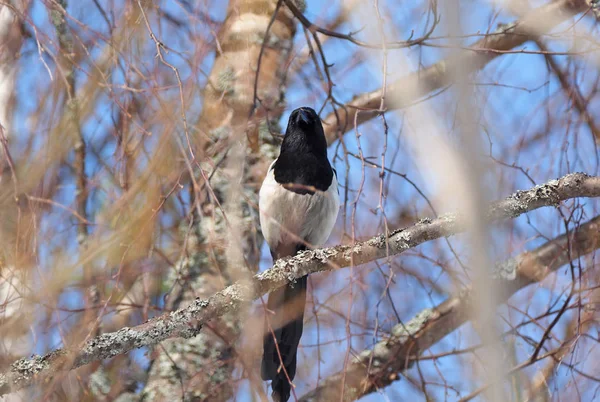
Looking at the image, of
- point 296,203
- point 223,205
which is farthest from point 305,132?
point 223,205

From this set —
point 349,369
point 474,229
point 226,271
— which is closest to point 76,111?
point 226,271

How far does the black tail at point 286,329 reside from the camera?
8.56 ft

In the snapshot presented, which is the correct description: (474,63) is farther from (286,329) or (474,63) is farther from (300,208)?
(286,329)

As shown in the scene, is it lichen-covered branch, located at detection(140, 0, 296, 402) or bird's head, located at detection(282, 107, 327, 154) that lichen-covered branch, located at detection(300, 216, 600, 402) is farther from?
bird's head, located at detection(282, 107, 327, 154)

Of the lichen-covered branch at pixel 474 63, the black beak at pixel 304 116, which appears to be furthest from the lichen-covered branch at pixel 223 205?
the lichen-covered branch at pixel 474 63

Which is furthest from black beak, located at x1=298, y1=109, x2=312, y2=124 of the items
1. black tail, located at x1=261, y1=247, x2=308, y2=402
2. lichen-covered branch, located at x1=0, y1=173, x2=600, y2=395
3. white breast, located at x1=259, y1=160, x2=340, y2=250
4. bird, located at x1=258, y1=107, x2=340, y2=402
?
lichen-covered branch, located at x1=0, y1=173, x2=600, y2=395

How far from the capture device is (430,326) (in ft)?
9.67

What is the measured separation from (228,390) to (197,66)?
1.39m

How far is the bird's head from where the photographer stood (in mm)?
2838

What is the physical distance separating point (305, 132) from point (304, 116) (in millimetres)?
87

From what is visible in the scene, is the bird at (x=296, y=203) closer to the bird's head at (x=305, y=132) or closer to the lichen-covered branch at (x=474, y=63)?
the bird's head at (x=305, y=132)

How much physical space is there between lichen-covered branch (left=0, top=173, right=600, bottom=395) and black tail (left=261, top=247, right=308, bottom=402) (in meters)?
0.60

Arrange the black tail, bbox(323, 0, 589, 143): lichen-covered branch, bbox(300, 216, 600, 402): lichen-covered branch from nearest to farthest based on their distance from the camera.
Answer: bbox(323, 0, 589, 143): lichen-covered branch → the black tail → bbox(300, 216, 600, 402): lichen-covered branch

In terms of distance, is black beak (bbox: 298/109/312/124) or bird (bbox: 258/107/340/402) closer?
bird (bbox: 258/107/340/402)
